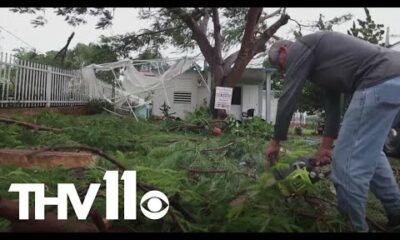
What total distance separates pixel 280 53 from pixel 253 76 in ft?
44.9

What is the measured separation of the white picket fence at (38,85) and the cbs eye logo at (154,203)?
7.22m

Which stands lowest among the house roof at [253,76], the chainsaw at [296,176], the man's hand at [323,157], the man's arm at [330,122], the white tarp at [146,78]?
the chainsaw at [296,176]

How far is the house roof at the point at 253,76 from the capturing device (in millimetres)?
14724

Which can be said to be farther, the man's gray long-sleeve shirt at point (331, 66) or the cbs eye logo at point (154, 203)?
the man's gray long-sleeve shirt at point (331, 66)

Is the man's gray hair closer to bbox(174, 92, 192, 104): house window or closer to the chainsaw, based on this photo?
the chainsaw

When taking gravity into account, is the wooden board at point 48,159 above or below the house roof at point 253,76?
below

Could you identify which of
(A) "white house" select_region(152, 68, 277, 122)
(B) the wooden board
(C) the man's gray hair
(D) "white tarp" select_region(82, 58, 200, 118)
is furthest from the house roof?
(C) the man's gray hair

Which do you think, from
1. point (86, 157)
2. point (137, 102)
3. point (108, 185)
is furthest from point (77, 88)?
point (108, 185)

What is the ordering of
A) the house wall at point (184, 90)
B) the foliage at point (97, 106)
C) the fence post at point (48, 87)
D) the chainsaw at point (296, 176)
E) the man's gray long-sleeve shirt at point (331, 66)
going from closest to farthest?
the chainsaw at point (296, 176) < the man's gray long-sleeve shirt at point (331, 66) < the foliage at point (97, 106) < the fence post at point (48, 87) < the house wall at point (184, 90)

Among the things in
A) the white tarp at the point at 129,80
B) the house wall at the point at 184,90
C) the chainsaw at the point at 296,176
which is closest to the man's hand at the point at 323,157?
the chainsaw at the point at 296,176

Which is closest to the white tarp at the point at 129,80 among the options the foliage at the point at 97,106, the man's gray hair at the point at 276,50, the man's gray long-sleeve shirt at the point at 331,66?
the foliage at the point at 97,106

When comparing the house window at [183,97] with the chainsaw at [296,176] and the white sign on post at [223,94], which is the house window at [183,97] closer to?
the white sign on post at [223,94]

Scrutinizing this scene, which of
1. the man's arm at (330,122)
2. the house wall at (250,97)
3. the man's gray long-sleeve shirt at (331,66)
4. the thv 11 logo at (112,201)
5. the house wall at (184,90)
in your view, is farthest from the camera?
the house wall at (250,97)
